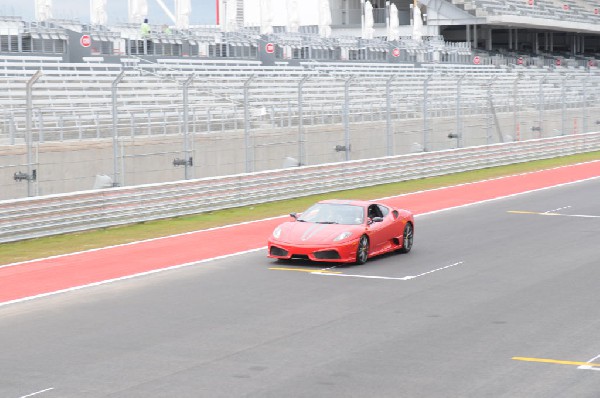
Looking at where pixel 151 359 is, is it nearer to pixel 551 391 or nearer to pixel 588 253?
pixel 551 391

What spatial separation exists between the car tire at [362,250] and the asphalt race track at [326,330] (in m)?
0.26

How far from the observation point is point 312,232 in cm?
1833

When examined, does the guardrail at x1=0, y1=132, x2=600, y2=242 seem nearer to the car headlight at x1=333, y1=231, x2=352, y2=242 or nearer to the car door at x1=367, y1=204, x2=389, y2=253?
the car door at x1=367, y1=204, x2=389, y2=253

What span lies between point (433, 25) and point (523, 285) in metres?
69.0

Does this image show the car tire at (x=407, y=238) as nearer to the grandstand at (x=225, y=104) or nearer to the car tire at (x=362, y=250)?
the car tire at (x=362, y=250)

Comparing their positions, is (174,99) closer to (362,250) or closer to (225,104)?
(225,104)

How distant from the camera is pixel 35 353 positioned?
11672mm

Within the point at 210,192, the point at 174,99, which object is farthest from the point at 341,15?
the point at 210,192

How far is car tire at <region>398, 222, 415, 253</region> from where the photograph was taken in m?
19.8

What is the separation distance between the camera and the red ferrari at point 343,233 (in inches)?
706

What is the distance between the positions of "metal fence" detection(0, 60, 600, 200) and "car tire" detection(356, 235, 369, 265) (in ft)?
22.0

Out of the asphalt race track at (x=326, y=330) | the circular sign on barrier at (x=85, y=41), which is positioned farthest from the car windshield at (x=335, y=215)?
the circular sign on barrier at (x=85, y=41)

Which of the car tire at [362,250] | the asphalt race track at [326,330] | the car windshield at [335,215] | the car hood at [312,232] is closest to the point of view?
the asphalt race track at [326,330]

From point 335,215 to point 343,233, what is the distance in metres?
1.00
